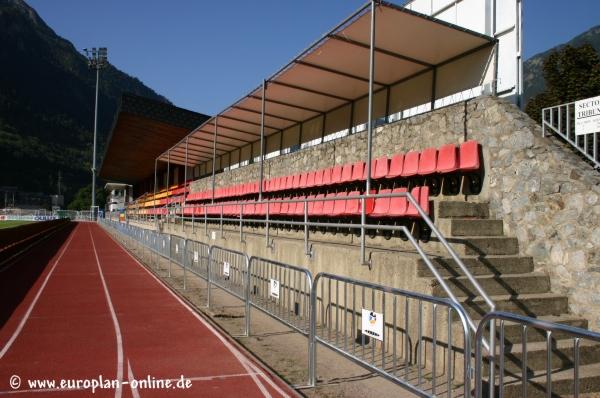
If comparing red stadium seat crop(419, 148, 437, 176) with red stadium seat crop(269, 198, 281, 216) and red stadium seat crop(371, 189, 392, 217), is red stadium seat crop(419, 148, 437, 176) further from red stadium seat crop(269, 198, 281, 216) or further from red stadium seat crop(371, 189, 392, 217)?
red stadium seat crop(269, 198, 281, 216)

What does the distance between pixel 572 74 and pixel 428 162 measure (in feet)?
29.8

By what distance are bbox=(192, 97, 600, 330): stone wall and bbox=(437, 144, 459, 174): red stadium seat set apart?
49 centimetres

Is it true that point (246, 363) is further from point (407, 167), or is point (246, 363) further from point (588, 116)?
point (588, 116)

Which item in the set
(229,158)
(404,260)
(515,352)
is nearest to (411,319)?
(404,260)

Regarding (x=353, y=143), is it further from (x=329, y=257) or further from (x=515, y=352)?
(x=515, y=352)

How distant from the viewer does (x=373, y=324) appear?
4.81m

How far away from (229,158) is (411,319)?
22.7m

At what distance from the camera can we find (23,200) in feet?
478

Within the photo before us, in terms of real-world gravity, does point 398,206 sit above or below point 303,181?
below

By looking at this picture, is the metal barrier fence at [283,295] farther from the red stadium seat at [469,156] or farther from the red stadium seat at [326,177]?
the red stadium seat at [326,177]

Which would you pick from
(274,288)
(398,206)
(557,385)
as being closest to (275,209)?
(398,206)

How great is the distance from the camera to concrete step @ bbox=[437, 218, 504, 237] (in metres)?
7.43

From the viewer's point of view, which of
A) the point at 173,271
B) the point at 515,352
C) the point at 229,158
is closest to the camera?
the point at 515,352

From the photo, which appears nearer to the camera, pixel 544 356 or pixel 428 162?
pixel 544 356
